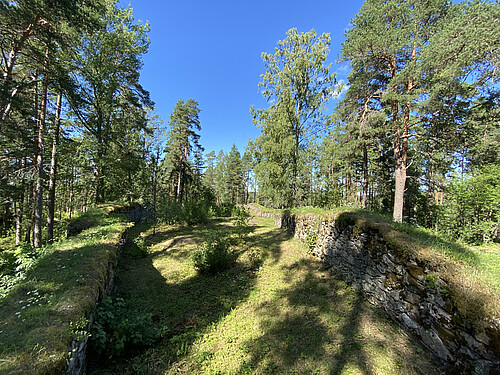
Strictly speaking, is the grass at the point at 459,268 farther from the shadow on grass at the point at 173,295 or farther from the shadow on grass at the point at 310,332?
the shadow on grass at the point at 173,295

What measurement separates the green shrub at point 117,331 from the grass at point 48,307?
392 millimetres

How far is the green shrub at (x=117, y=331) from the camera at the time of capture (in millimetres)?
2945

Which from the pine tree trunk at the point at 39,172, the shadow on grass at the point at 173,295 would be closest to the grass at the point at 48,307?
the shadow on grass at the point at 173,295

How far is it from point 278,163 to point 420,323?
9897 millimetres

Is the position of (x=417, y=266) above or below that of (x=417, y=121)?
below

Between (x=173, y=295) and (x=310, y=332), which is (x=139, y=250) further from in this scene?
(x=310, y=332)

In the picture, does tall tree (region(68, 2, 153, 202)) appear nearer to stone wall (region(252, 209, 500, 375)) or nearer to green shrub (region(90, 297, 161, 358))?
green shrub (region(90, 297, 161, 358))

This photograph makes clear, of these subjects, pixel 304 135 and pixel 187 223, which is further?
pixel 187 223

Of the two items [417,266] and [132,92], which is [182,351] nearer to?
[417,266]

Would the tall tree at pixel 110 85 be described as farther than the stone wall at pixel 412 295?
Yes

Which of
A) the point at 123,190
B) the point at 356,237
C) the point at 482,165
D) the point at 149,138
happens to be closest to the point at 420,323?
the point at 356,237

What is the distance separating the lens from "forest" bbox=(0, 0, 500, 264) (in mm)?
6871

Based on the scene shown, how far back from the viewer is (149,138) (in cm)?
1875

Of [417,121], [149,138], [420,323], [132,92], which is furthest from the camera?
[149,138]
